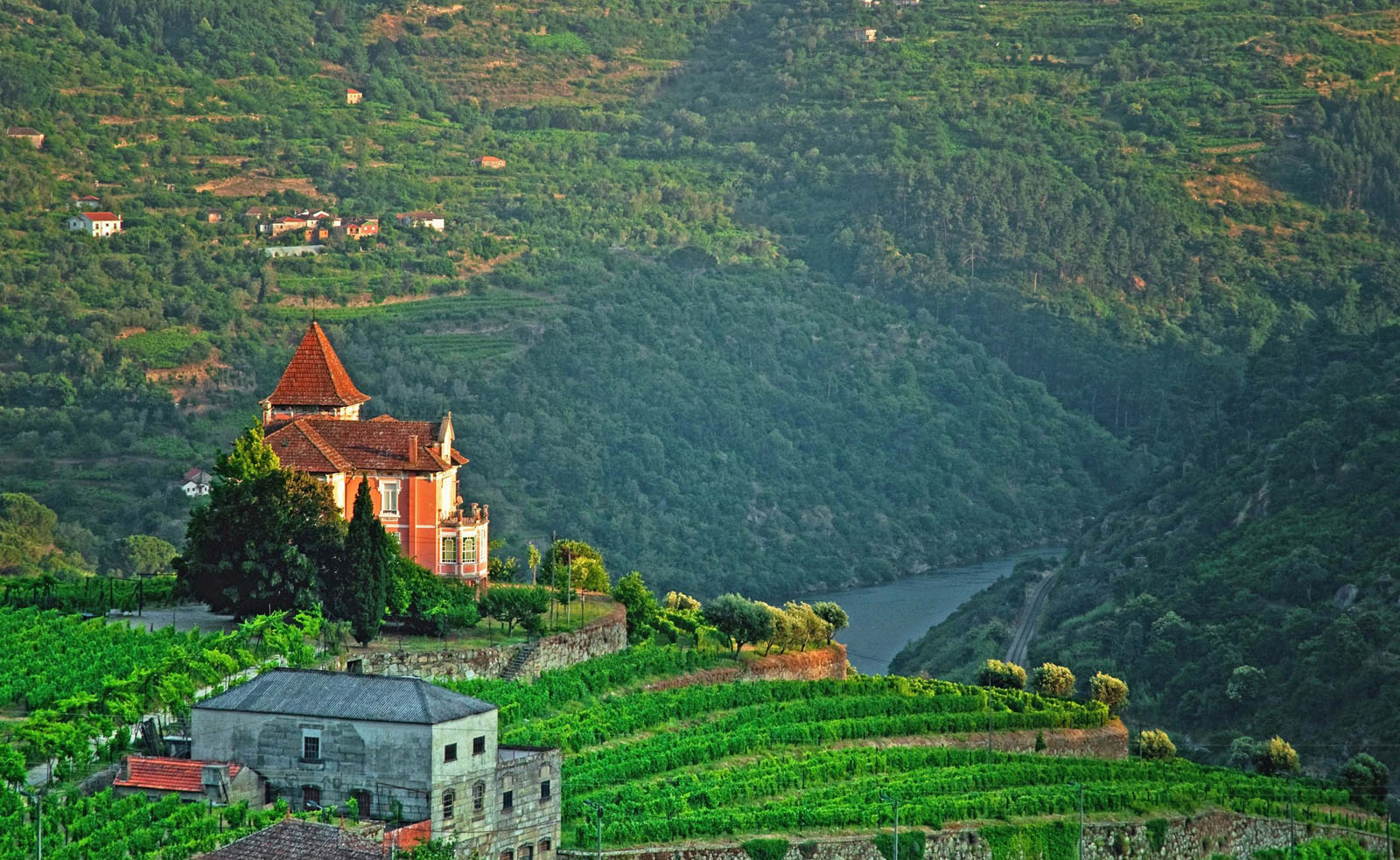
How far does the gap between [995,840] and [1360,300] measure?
10751 centimetres

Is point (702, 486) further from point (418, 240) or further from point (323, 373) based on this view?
point (323, 373)

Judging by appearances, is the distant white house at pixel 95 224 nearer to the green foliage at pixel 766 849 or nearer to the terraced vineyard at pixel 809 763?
the terraced vineyard at pixel 809 763

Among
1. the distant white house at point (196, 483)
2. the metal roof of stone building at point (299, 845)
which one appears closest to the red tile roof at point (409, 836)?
the metal roof of stone building at point (299, 845)

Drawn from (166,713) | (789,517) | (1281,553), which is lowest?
(789,517)

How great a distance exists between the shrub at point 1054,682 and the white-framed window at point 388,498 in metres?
24.3

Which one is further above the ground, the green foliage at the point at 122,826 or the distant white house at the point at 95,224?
the green foliage at the point at 122,826

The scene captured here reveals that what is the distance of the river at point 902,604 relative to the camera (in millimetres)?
116312

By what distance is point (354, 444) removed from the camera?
72375 millimetres

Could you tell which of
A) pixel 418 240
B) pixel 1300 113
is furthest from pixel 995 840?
pixel 1300 113

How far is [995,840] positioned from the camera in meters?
64.3

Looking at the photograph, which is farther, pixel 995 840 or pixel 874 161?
pixel 874 161

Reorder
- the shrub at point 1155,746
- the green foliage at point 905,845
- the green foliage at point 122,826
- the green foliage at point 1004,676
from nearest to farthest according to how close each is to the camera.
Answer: the green foliage at point 122,826 < the green foliage at point 905,845 < the shrub at point 1155,746 < the green foliage at point 1004,676

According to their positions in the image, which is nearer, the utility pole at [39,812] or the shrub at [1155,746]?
the utility pole at [39,812]

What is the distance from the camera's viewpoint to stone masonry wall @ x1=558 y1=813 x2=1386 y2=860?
190 ft
